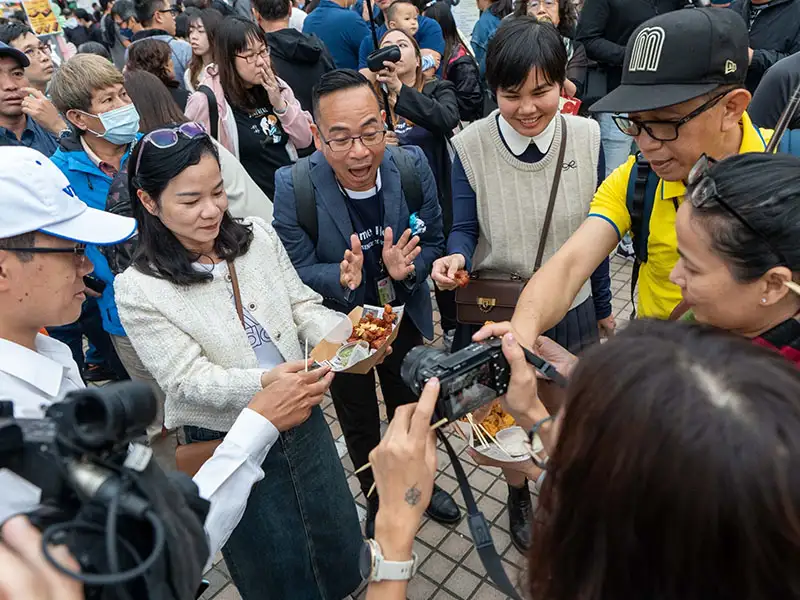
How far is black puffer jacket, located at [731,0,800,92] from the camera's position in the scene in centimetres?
438

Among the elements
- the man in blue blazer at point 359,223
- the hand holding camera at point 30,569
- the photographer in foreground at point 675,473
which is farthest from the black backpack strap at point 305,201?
the hand holding camera at point 30,569

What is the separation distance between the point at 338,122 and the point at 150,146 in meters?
0.83

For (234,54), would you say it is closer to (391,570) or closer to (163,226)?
(163,226)

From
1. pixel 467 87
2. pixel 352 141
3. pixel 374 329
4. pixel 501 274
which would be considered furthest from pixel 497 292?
pixel 467 87

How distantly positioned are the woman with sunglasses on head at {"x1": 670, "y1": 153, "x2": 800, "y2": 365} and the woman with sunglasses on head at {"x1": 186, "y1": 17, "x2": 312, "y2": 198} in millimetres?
3167

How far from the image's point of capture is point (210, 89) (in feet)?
12.7

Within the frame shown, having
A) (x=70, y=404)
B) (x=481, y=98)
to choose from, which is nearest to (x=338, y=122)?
(x=70, y=404)

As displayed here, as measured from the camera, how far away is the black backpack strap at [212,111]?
381 cm

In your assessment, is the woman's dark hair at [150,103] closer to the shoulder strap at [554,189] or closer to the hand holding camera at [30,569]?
the shoulder strap at [554,189]

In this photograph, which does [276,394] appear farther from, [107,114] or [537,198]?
[107,114]

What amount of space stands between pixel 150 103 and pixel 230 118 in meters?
0.52

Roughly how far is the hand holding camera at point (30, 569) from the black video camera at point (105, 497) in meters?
0.02

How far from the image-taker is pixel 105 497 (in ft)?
2.64

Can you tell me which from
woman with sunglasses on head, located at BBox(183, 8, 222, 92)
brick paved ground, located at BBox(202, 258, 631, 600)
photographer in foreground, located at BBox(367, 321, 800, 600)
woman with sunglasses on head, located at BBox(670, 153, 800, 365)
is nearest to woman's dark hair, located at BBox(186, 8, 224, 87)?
woman with sunglasses on head, located at BBox(183, 8, 222, 92)
